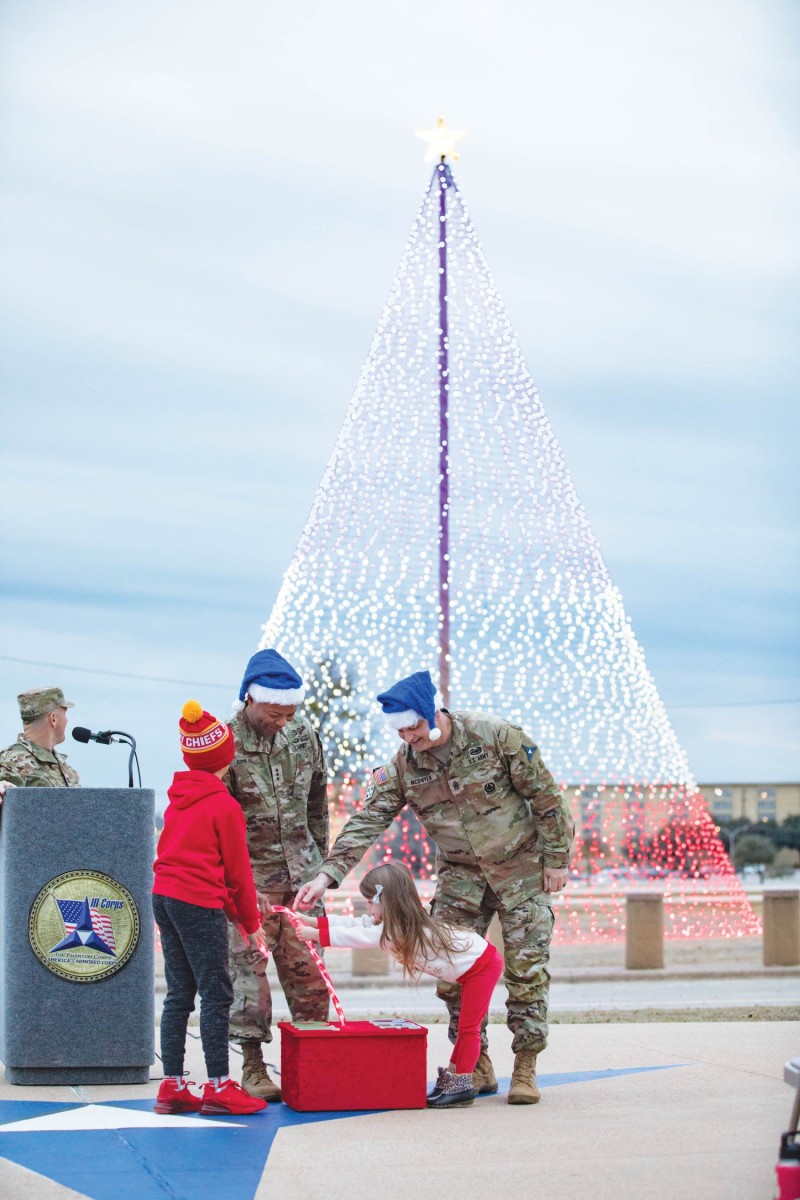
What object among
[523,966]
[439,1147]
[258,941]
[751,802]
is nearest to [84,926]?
[258,941]

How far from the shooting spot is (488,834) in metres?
6.00

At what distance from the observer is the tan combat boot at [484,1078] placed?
6.06 metres

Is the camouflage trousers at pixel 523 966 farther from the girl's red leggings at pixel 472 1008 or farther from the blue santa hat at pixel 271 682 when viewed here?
the blue santa hat at pixel 271 682

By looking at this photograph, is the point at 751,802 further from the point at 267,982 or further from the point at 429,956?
the point at 429,956

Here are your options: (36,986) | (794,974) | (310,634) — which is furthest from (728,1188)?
(310,634)

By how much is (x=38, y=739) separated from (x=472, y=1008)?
2.31m

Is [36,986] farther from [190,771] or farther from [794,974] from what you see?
[794,974]

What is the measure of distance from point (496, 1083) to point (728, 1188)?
2.13 meters

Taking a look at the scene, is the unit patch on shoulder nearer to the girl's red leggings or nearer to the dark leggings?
the girl's red leggings

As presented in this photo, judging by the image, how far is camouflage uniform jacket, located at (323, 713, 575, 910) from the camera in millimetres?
5977

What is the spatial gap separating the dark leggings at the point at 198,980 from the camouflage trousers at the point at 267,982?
15.4 inches

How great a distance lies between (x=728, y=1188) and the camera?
13.6 ft

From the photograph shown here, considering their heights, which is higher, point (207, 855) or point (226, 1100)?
point (207, 855)

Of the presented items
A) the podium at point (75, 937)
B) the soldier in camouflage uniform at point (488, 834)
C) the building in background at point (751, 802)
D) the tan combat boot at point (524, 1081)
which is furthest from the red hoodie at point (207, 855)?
the building in background at point (751, 802)
